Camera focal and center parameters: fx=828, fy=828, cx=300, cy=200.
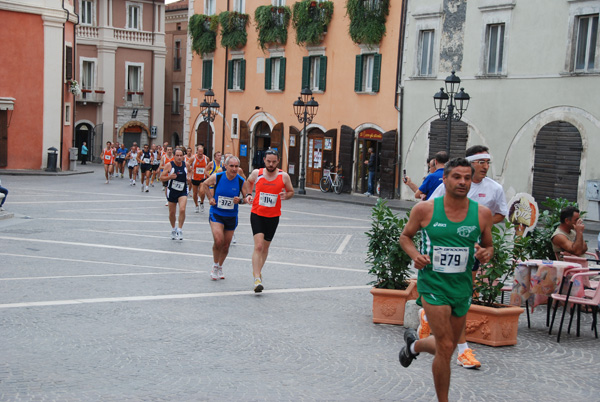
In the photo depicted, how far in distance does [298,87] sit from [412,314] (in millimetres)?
29850

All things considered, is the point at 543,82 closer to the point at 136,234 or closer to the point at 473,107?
the point at 473,107

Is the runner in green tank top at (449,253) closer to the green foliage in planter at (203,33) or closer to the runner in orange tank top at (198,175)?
the runner in orange tank top at (198,175)

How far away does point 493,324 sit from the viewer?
8320mm

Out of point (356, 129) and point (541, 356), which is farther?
point (356, 129)

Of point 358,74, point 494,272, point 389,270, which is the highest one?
point 358,74

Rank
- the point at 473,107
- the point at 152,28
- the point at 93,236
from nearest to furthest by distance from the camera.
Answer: the point at 93,236 < the point at 473,107 < the point at 152,28

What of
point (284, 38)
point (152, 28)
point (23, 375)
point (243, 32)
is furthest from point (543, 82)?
point (152, 28)

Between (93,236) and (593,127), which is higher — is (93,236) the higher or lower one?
the lower one

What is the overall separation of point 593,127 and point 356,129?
37.6ft

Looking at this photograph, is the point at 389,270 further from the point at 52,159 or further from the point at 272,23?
the point at 52,159

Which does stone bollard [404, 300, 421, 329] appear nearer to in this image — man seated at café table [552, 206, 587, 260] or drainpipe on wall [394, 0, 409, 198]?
man seated at café table [552, 206, 587, 260]

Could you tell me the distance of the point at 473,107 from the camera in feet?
96.0

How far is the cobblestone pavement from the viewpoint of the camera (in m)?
6.65

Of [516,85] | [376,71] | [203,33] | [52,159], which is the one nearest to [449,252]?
[516,85]
